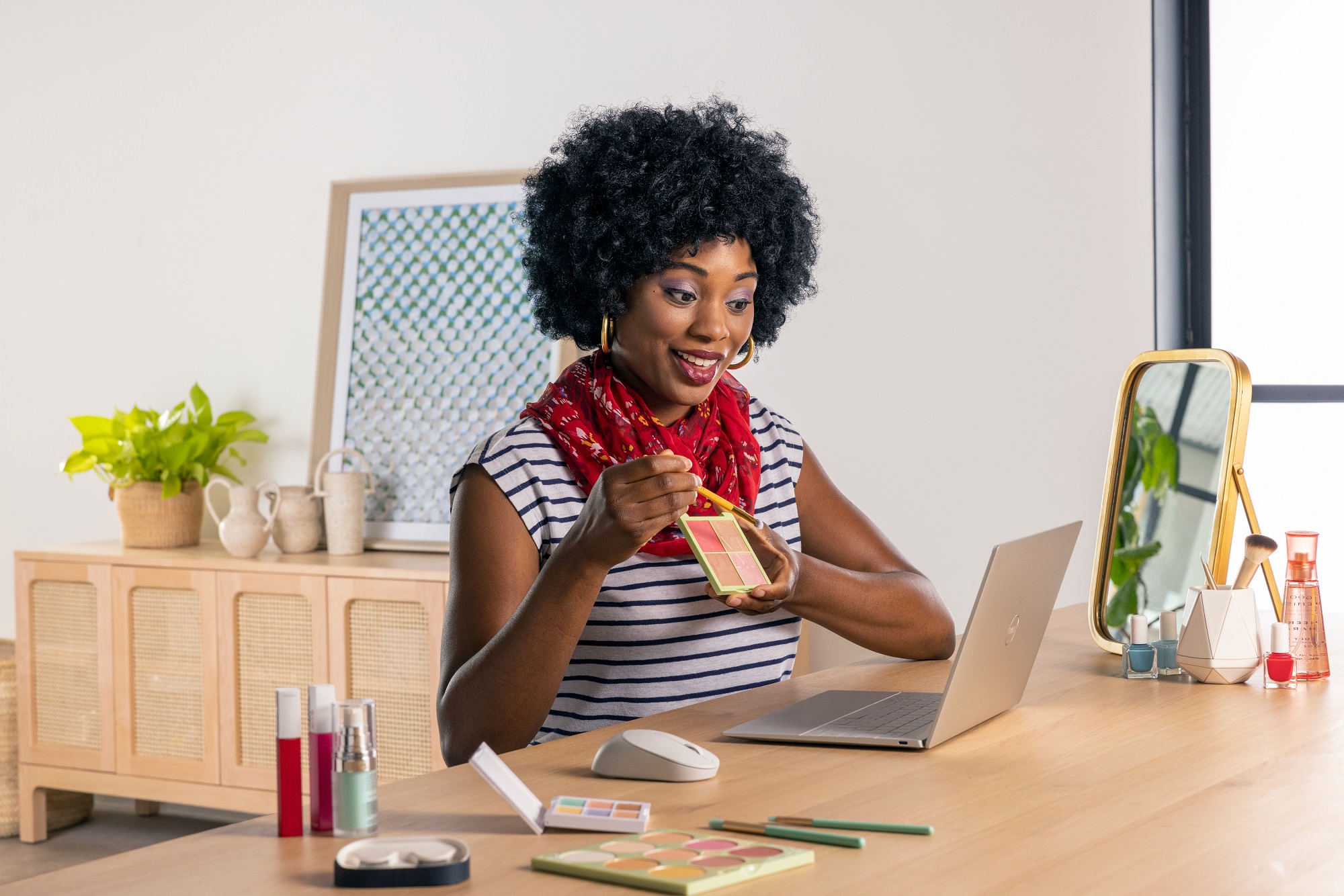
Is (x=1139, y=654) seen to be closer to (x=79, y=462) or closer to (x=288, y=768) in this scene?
(x=288, y=768)

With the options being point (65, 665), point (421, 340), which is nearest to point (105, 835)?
point (65, 665)

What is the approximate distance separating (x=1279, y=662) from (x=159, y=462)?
2.89 meters

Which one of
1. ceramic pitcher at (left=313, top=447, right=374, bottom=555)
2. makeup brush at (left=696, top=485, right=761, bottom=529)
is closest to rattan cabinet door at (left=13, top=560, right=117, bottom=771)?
ceramic pitcher at (left=313, top=447, right=374, bottom=555)

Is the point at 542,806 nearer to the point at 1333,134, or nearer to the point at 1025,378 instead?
the point at 1025,378

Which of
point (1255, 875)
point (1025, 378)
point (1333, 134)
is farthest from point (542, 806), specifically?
point (1333, 134)

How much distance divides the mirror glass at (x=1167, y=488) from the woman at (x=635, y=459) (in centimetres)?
28

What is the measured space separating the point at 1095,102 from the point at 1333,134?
51 cm

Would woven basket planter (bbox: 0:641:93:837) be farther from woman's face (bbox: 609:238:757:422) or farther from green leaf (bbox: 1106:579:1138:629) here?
green leaf (bbox: 1106:579:1138:629)

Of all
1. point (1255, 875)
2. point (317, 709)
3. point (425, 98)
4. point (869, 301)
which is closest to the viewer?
point (1255, 875)

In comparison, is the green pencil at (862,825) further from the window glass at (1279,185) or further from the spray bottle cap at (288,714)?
the window glass at (1279,185)

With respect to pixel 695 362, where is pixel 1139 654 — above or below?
below

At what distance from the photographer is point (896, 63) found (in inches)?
118

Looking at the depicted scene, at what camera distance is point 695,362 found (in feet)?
5.50

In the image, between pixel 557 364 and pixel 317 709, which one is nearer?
pixel 317 709
